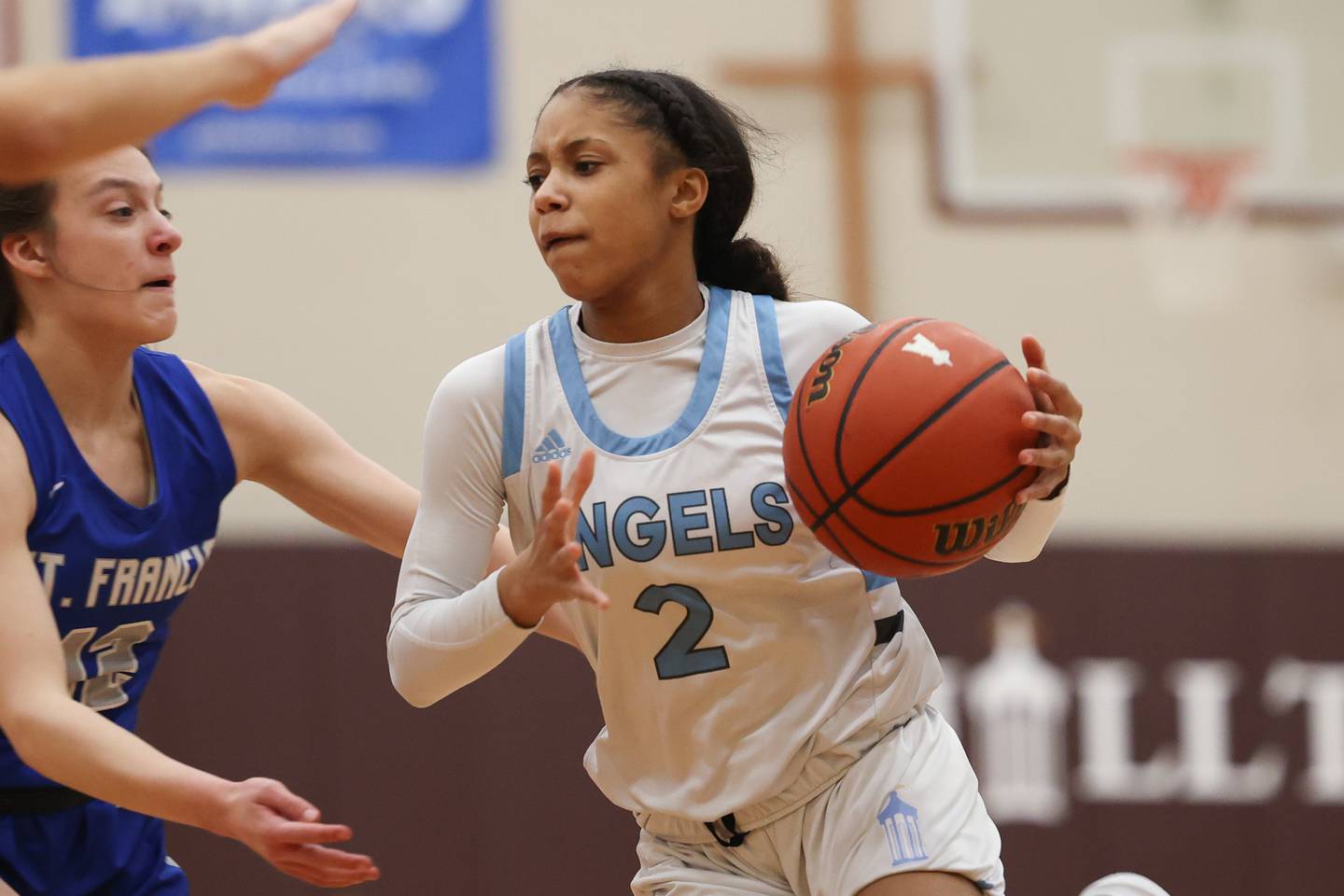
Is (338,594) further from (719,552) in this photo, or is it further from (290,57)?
(290,57)

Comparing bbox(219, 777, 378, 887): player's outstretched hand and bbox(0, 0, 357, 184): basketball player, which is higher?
bbox(0, 0, 357, 184): basketball player

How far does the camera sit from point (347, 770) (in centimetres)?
634

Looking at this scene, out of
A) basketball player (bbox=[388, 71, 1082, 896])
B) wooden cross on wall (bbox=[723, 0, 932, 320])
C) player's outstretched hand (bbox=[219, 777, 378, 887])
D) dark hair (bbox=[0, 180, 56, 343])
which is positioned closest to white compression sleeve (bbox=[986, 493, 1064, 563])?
basketball player (bbox=[388, 71, 1082, 896])

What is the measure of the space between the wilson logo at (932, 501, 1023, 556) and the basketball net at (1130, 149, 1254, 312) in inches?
182

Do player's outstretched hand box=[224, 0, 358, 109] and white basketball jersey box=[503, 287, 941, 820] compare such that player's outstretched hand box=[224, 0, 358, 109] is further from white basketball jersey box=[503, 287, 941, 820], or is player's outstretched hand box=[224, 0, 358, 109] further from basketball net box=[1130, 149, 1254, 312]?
basketball net box=[1130, 149, 1254, 312]

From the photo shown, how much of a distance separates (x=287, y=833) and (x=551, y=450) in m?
0.75

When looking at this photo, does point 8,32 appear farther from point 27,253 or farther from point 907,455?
point 907,455

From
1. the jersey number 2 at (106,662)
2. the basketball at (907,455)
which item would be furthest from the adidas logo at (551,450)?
the jersey number 2 at (106,662)

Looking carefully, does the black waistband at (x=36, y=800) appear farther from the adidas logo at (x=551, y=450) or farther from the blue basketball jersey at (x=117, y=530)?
the adidas logo at (x=551, y=450)

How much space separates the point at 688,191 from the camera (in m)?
2.82

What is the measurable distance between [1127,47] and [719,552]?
5.09 metres

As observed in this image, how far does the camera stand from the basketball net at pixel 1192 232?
6945 mm

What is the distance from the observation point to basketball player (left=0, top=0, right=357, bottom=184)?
1.75m

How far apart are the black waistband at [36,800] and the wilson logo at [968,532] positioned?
1470 mm
